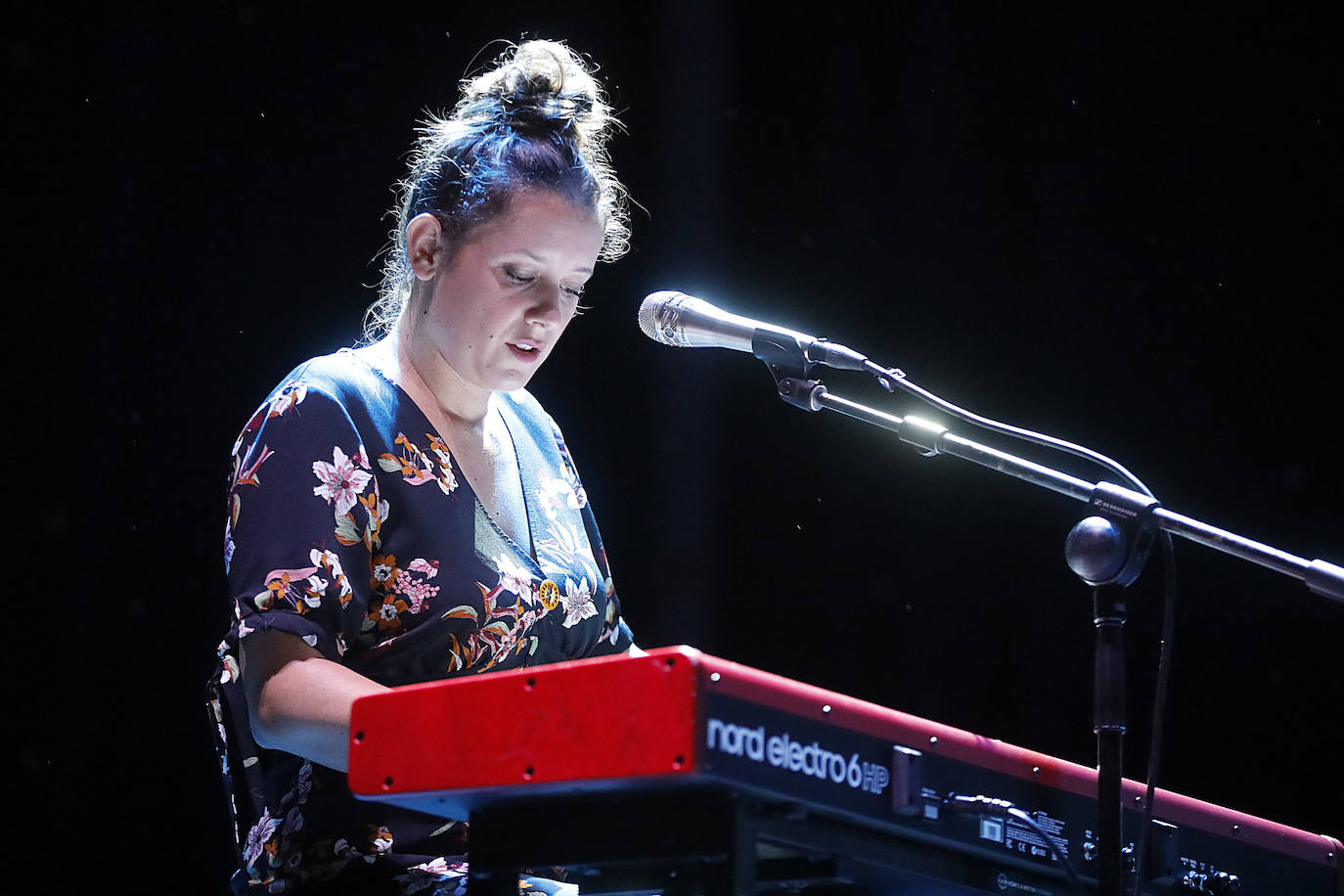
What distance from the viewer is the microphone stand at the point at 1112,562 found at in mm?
1432

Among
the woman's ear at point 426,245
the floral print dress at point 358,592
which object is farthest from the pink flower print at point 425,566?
the woman's ear at point 426,245

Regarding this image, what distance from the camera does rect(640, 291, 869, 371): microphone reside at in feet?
5.68

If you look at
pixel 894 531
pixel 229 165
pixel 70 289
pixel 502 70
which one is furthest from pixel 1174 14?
pixel 70 289

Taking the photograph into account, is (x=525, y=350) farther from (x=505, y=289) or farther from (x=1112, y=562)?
(x=1112, y=562)

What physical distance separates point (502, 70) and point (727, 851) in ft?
4.80

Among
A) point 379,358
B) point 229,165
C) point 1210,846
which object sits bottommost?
point 1210,846

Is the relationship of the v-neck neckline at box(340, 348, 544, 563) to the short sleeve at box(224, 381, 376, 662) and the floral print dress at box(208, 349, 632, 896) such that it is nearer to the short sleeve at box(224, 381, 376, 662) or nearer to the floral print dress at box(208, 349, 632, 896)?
the floral print dress at box(208, 349, 632, 896)

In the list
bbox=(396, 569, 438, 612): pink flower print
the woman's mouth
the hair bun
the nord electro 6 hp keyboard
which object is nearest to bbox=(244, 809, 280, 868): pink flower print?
bbox=(396, 569, 438, 612): pink flower print

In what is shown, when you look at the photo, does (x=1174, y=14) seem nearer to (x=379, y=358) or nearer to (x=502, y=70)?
(x=502, y=70)

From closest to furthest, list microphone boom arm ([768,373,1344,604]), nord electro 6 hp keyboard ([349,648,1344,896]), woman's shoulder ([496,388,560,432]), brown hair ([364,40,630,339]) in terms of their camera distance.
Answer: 1. nord electro 6 hp keyboard ([349,648,1344,896])
2. microphone boom arm ([768,373,1344,604])
3. brown hair ([364,40,630,339])
4. woman's shoulder ([496,388,560,432])

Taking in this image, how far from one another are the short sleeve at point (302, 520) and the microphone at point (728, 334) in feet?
1.47

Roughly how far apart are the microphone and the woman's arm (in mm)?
648

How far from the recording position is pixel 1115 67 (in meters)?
3.62

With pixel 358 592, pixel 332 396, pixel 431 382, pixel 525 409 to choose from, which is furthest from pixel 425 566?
pixel 525 409
